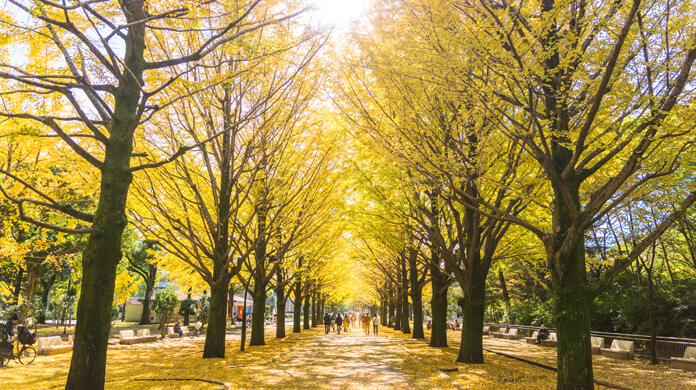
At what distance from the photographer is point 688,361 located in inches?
479

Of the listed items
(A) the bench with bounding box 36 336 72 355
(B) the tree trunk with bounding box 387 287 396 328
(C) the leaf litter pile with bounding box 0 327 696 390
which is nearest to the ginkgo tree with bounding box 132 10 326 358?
(C) the leaf litter pile with bounding box 0 327 696 390

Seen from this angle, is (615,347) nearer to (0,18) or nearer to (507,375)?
(507,375)

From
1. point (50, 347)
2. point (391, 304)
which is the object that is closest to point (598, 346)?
point (50, 347)

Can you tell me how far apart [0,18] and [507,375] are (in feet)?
40.6

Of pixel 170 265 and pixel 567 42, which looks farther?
pixel 170 265

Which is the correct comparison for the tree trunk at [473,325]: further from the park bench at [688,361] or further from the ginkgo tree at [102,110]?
the ginkgo tree at [102,110]

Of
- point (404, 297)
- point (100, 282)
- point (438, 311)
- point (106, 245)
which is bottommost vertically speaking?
point (438, 311)

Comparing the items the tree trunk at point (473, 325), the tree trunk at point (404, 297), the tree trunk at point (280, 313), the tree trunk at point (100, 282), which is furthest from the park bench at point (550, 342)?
the tree trunk at point (100, 282)

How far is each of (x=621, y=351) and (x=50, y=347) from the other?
71.2 feet

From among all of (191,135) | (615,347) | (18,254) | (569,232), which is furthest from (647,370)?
(18,254)

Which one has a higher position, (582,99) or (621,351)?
(582,99)

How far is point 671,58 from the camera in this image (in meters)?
6.18

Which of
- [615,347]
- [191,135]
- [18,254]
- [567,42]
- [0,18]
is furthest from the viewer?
[615,347]

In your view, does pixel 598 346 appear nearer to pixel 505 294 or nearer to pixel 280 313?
pixel 280 313
